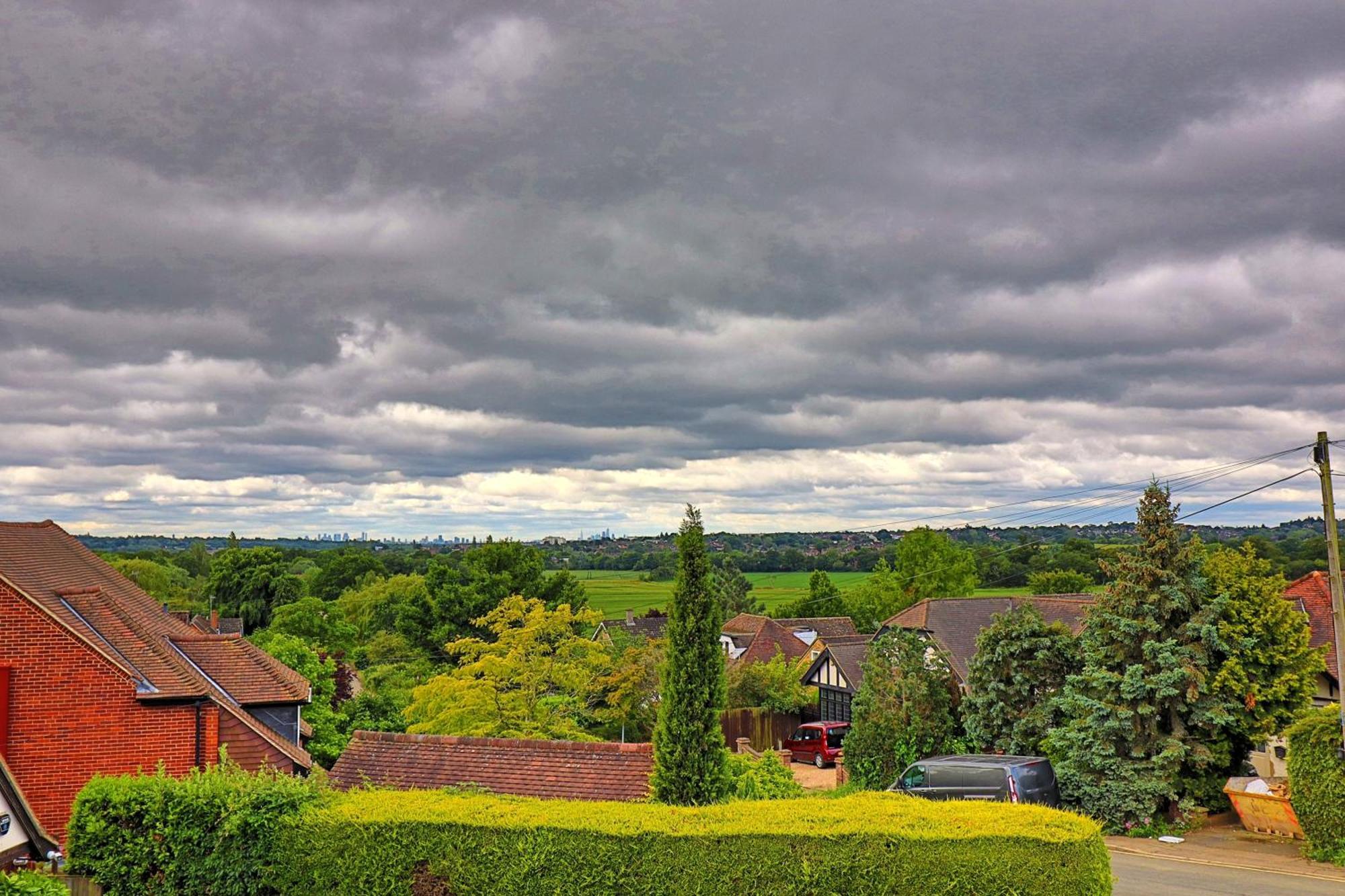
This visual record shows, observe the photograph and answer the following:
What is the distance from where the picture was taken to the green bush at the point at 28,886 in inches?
412

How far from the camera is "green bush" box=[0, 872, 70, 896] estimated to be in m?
10.5

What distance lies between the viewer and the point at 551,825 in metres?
14.4

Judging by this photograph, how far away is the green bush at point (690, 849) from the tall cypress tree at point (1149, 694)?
43.8 feet

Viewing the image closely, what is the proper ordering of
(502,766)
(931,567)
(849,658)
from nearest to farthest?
(502,766) → (849,658) → (931,567)

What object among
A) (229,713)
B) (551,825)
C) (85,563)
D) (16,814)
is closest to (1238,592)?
(551,825)

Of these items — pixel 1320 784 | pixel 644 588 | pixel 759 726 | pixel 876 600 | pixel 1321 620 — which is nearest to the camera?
pixel 1320 784

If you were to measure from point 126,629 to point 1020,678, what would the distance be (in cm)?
2454

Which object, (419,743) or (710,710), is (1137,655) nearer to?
(710,710)

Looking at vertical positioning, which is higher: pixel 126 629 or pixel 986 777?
pixel 126 629

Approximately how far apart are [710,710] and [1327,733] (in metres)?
15.1

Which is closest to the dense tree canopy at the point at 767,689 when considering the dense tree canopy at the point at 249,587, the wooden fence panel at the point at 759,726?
the wooden fence panel at the point at 759,726

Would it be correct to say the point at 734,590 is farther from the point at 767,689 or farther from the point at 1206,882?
the point at 1206,882

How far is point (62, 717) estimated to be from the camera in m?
17.6

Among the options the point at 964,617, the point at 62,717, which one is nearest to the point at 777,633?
the point at 964,617
